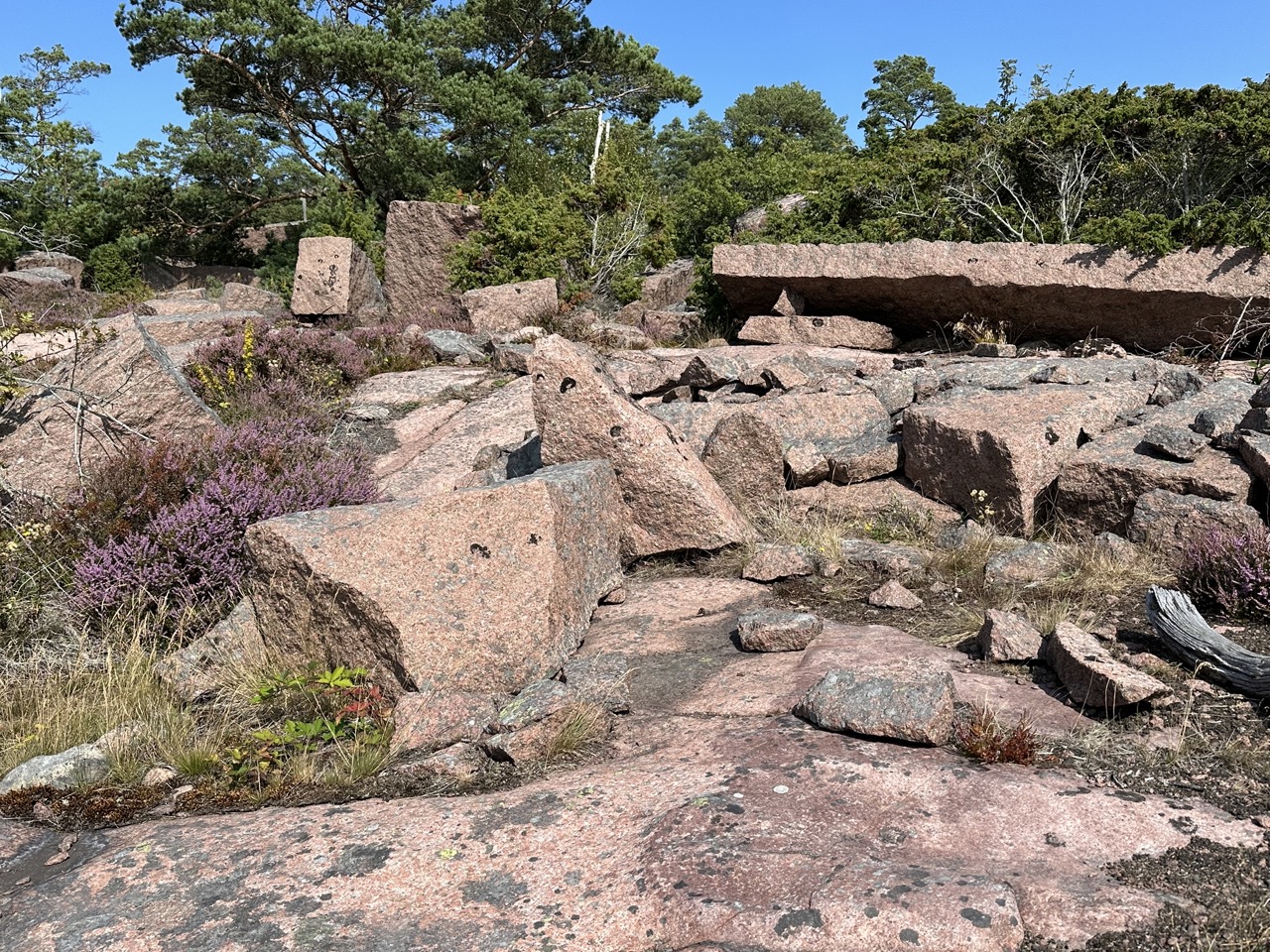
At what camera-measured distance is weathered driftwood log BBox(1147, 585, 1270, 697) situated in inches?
151

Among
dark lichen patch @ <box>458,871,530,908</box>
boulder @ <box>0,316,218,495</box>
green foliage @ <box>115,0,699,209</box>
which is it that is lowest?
dark lichen patch @ <box>458,871,530,908</box>

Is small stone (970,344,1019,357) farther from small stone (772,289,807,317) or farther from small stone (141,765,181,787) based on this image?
small stone (141,765,181,787)

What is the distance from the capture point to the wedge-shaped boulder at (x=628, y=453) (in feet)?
19.5

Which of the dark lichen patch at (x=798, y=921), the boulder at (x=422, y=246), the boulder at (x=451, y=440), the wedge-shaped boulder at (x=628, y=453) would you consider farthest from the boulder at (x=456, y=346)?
the dark lichen patch at (x=798, y=921)

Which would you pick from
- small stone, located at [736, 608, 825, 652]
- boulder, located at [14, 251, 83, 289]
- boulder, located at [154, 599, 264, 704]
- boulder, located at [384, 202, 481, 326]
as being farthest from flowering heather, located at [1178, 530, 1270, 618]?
boulder, located at [14, 251, 83, 289]

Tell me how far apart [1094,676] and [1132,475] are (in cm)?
273

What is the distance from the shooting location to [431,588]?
4.38m

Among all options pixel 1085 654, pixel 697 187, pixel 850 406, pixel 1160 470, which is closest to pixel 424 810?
pixel 1085 654

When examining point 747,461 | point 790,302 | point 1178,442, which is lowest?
point 747,461

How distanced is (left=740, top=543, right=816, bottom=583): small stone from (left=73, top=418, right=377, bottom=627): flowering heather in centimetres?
268

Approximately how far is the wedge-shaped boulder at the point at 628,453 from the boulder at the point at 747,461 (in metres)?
0.83

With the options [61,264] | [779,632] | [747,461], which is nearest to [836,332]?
[747,461]

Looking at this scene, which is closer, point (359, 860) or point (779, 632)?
point (359, 860)

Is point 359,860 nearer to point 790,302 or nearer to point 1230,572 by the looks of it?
point 1230,572
